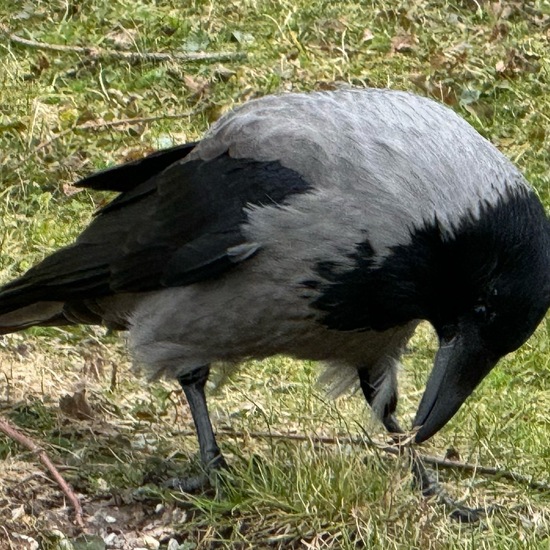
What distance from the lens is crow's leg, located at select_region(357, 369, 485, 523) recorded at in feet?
16.5

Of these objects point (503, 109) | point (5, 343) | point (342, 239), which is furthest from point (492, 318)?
point (503, 109)

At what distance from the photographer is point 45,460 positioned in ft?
16.5

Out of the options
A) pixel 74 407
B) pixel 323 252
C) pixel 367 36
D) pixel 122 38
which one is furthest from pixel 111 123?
pixel 323 252

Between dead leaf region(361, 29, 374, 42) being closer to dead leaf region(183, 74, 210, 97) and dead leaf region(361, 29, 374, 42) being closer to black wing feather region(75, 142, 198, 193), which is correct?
dead leaf region(183, 74, 210, 97)

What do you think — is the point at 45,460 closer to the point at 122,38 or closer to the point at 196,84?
the point at 196,84

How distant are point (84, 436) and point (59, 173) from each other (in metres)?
2.60

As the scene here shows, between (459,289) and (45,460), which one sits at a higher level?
(459,289)

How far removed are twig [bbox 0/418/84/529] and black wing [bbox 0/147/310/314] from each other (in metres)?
0.62

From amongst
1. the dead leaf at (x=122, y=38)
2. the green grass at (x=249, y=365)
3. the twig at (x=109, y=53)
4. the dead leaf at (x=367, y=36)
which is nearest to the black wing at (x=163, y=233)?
the green grass at (x=249, y=365)

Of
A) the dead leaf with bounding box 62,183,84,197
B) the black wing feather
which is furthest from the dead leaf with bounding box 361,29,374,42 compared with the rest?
the black wing feather

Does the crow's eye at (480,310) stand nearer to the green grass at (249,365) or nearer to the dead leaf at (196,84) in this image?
the green grass at (249,365)

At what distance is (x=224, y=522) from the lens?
4.84 metres

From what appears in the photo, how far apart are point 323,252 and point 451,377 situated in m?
0.63

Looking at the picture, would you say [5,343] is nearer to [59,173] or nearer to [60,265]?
[60,265]
